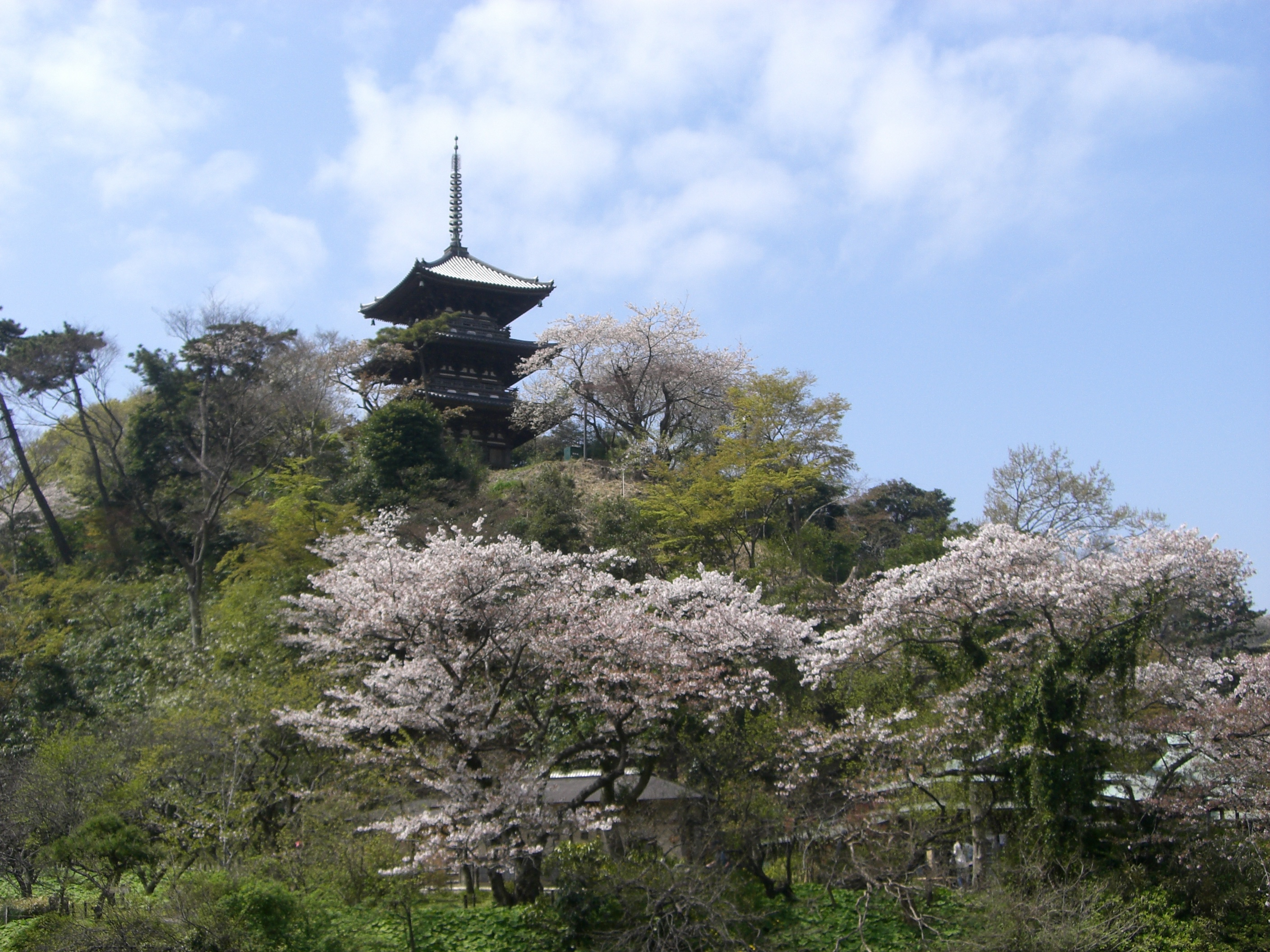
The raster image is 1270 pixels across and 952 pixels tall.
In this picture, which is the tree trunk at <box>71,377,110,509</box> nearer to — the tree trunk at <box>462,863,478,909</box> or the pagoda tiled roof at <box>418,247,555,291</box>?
the pagoda tiled roof at <box>418,247,555,291</box>

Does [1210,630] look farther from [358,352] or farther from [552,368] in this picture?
[358,352]

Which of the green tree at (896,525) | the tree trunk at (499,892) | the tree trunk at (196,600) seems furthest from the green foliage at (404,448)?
the tree trunk at (499,892)

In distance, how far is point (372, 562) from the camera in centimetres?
1433

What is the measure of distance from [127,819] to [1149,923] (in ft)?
41.3

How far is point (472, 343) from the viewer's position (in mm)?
33875

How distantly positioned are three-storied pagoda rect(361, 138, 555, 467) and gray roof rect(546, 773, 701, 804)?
739 inches

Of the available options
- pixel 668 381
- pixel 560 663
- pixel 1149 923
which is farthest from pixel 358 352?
pixel 1149 923

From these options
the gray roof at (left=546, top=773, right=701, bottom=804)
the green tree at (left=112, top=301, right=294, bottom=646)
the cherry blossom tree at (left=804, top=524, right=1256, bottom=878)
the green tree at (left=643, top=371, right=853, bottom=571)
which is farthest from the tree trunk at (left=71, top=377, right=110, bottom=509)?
the cherry blossom tree at (left=804, top=524, right=1256, bottom=878)

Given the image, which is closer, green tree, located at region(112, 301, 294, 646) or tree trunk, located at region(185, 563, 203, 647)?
tree trunk, located at region(185, 563, 203, 647)

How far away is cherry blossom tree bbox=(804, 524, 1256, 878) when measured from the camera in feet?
39.7

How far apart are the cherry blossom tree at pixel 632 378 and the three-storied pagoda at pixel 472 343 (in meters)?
1.24

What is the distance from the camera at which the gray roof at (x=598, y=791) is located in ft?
46.8

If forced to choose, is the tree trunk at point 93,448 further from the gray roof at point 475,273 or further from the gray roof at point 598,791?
the gray roof at point 598,791

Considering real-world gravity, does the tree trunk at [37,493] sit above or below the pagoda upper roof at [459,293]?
below
